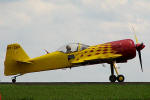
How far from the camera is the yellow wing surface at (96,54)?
2341 cm

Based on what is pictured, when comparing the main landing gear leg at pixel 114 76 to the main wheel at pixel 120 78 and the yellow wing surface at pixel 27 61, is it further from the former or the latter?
the yellow wing surface at pixel 27 61

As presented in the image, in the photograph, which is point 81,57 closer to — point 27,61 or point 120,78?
point 120,78

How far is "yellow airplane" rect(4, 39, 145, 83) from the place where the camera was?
2342 cm

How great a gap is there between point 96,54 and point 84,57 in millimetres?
934

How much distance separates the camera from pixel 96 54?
23.7 meters

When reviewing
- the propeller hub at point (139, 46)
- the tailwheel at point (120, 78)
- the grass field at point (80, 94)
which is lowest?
the grass field at point (80, 94)

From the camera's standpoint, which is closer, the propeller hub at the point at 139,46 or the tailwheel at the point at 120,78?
the tailwheel at the point at 120,78

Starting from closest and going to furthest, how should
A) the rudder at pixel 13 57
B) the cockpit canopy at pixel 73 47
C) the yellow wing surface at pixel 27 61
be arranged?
the cockpit canopy at pixel 73 47, the yellow wing surface at pixel 27 61, the rudder at pixel 13 57

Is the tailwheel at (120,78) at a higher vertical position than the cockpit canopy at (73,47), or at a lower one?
lower

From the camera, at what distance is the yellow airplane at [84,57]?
23.4 metres

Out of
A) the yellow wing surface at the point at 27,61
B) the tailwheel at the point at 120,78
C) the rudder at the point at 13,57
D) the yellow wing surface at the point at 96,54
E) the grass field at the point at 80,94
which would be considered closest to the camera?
the grass field at the point at 80,94

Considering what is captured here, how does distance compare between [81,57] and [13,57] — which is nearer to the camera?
[81,57]

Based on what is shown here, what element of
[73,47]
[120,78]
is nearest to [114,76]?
[120,78]

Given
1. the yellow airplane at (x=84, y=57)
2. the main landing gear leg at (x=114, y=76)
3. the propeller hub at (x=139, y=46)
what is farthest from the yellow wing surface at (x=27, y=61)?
the propeller hub at (x=139, y=46)
